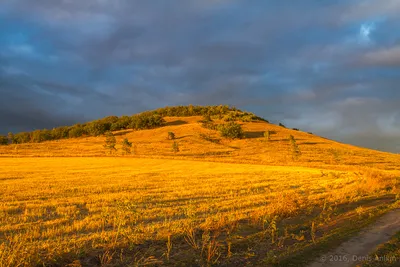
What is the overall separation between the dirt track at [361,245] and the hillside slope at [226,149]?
4821 centimetres

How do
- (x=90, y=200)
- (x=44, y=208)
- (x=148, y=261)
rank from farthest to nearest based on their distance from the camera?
(x=90, y=200) → (x=44, y=208) → (x=148, y=261)

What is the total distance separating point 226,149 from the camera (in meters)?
86.6

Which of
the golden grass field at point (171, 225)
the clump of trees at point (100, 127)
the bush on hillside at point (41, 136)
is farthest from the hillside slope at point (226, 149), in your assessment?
the golden grass field at point (171, 225)

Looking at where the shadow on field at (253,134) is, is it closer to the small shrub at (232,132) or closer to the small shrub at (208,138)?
the small shrub at (232,132)

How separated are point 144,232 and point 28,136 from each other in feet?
493

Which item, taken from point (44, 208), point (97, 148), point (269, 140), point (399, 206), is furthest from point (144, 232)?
point (269, 140)

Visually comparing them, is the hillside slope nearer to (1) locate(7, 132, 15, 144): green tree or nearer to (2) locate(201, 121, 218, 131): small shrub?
(2) locate(201, 121, 218, 131): small shrub

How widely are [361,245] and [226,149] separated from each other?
76531 millimetres

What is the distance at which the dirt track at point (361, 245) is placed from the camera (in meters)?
8.56

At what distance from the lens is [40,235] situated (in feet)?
40.7

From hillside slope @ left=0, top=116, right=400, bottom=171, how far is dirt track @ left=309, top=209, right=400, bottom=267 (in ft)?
158

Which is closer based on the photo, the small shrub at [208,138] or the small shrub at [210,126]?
the small shrub at [208,138]

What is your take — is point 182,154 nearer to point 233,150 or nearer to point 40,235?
point 233,150

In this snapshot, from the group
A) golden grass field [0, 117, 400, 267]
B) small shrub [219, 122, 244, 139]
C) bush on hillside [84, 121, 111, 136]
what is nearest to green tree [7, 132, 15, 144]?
bush on hillside [84, 121, 111, 136]
